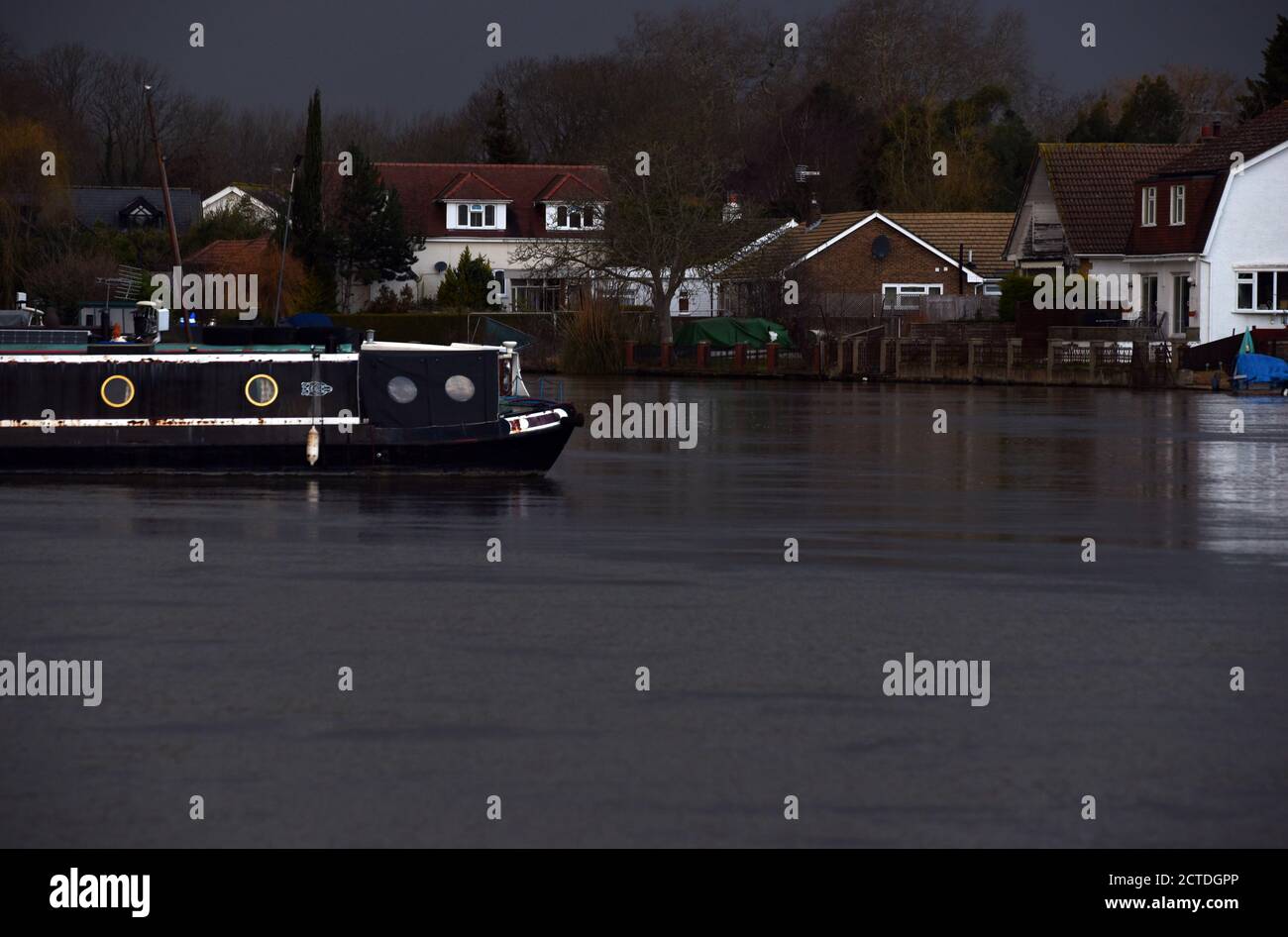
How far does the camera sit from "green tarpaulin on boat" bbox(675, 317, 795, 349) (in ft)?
247

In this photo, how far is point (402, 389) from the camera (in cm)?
2956

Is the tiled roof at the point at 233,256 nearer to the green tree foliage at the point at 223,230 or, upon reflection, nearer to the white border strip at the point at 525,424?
the green tree foliage at the point at 223,230

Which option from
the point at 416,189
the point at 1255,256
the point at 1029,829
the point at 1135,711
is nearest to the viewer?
the point at 1029,829

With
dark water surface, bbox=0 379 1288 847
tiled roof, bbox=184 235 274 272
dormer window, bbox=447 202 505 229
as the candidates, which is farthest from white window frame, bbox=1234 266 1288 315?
dormer window, bbox=447 202 505 229

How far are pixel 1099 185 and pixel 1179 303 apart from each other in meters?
7.64

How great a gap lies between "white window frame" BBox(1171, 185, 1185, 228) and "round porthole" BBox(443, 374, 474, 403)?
40.7 metres

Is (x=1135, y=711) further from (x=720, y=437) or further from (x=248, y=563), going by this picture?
(x=720, y=437)

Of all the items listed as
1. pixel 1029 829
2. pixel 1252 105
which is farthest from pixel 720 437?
pixel 1252 105

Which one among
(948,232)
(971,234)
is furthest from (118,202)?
(971,234)

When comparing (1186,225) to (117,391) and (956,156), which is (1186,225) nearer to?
(956,156)

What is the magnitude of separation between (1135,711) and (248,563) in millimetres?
9779

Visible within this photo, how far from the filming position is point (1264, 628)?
15961 mm

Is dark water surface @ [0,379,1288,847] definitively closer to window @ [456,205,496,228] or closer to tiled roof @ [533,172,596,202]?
tiled roof @ [533,172,596,202]
